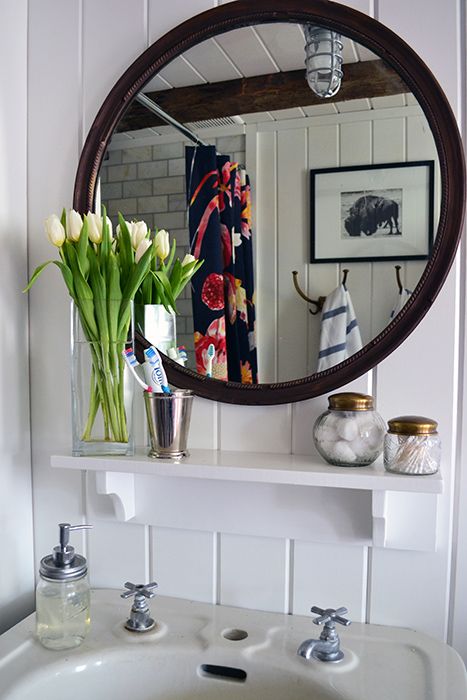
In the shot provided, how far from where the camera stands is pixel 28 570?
118 centimetres

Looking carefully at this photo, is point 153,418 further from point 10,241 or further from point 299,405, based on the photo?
point 10,241

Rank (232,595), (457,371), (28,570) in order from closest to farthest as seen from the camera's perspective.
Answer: (457,371)
(232,595)
(28,570)

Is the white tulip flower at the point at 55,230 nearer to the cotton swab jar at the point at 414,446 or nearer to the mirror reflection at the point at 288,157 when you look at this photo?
the mirror reflection at the point at 288,157

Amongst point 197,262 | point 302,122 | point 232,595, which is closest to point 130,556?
point 232,595

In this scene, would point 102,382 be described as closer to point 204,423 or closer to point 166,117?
point 204,423

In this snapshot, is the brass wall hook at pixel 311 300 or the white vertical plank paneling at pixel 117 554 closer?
the brass wall hook at pixel 311 300

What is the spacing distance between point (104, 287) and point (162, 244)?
4.8 inches

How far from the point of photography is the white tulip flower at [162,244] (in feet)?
3.28

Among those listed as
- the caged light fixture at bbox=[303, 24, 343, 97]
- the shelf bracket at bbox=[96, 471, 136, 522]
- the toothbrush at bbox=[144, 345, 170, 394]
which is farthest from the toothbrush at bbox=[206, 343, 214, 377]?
the caged light fixture at bbox=[303, 24, 343, 97]

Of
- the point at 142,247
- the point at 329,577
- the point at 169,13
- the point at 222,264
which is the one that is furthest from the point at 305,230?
the point at 329,577

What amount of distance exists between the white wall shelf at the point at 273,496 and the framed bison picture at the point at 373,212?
345mm

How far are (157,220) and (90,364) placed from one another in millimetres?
283

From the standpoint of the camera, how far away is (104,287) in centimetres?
98

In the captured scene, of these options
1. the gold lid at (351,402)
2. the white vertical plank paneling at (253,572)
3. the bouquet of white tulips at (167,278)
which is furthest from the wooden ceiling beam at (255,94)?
the white vertical plank paneling at (253,572)
